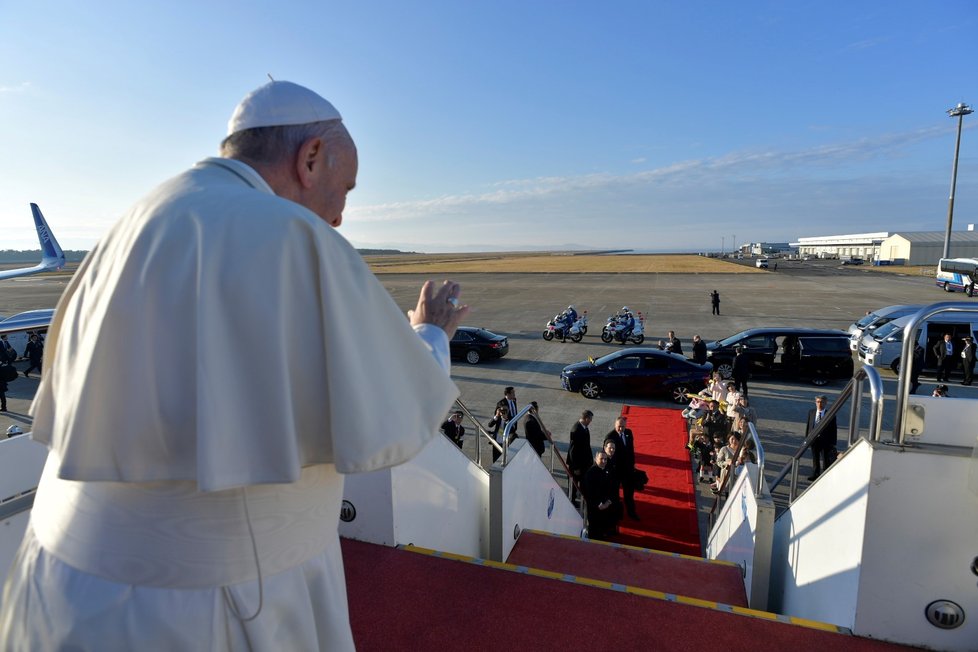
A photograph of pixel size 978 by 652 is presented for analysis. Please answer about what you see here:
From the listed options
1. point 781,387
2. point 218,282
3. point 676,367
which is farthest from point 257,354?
point 781,387

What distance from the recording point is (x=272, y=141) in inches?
48.9

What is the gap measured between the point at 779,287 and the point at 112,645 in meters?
47.1

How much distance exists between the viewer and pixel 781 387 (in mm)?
14727

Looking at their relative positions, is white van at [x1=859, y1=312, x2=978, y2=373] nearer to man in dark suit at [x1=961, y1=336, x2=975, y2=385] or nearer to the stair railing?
man in dark suit at [x1=961, y1=336, x2=975, y2=385]

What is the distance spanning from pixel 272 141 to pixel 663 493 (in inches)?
354

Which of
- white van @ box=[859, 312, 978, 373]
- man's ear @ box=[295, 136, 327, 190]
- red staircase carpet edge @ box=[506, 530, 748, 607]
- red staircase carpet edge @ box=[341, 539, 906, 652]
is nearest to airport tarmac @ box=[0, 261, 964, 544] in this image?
man's ear @ box=[295, 136, 327, 190]

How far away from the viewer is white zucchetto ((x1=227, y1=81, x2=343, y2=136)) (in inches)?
48.2

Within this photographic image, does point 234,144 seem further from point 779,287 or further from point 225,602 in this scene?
point 779,287

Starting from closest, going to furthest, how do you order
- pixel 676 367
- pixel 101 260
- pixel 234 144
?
pixel 101 260
pixel 234 144
pixel 676 367

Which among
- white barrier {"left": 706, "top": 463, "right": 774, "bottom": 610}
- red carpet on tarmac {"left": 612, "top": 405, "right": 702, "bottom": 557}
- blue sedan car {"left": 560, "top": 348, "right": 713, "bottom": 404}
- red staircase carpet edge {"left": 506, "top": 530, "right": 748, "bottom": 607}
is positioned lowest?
red carpet on tarmac {"left": 612, "top": 405, "right": 702, "bottom": 557}

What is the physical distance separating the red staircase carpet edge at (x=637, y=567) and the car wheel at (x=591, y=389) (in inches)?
343

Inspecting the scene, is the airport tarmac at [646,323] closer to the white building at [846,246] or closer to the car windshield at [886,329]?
the car windshield at [886,329]

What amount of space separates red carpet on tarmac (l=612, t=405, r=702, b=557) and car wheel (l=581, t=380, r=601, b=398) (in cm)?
134

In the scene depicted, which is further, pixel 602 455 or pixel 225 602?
pixel 602 455
